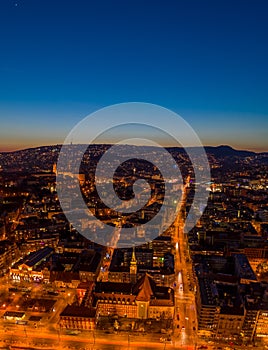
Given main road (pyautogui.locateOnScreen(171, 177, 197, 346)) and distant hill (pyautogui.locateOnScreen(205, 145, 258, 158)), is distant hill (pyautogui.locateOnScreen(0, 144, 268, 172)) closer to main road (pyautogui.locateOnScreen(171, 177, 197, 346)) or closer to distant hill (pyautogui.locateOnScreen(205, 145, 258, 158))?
distant hill (pyautogui.locateOnScreen(205, 145, 258, 158))

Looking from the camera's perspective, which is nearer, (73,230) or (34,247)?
(34,247)

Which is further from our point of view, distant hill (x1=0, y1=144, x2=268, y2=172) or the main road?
Result: distant hill (x1=0, y1=144, x2=268, y2=172)

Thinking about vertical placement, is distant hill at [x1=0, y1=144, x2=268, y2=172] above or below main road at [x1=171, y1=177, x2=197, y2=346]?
above

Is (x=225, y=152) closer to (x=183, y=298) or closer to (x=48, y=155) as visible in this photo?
(x=48, y=155)

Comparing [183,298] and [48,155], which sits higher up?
[48,155]

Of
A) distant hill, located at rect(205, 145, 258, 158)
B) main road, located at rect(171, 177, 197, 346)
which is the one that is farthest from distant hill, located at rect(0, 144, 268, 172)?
main road, located at rect(171, 177, 197, 346)

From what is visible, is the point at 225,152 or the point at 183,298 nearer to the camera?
the point at 183,298

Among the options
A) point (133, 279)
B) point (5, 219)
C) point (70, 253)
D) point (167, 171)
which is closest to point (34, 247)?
point (70, 253)

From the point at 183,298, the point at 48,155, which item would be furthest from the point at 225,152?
the point at 183,298

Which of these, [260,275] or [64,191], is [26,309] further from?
[64,191]

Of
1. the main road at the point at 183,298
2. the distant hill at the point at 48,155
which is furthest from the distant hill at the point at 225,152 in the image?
the main road at the point at 183,298

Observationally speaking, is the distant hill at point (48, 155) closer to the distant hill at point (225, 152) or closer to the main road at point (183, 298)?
the distant hill at point (225, 152)
